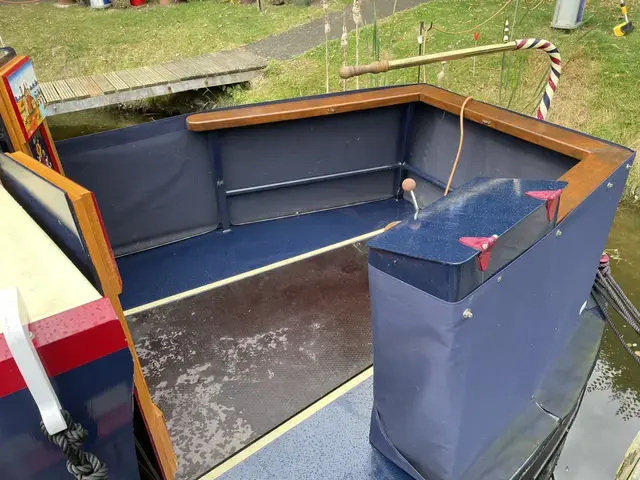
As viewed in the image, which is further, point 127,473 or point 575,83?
point 575,83

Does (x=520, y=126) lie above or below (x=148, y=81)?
above

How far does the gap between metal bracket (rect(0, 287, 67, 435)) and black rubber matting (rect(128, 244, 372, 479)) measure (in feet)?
4.44

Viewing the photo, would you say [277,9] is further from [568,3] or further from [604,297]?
[604,297]

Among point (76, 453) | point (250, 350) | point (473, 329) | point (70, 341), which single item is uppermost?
point (70, 341)

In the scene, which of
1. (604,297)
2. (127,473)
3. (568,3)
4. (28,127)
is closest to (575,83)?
(568,3)

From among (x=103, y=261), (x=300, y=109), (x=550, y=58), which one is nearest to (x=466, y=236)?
(x=103, y=261)

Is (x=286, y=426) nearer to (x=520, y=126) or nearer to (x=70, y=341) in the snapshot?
(x=70, y=341)

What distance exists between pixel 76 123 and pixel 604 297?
10092mm

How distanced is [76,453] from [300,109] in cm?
289

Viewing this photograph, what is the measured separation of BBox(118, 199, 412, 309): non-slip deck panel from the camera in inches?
133

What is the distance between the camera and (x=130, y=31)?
39.3 ft

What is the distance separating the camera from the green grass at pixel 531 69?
633cm

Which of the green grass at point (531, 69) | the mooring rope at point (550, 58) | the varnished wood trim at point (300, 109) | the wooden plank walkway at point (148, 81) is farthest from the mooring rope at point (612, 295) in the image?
the wooden plank walkway at point (148, 81)

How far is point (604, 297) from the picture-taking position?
284cm
